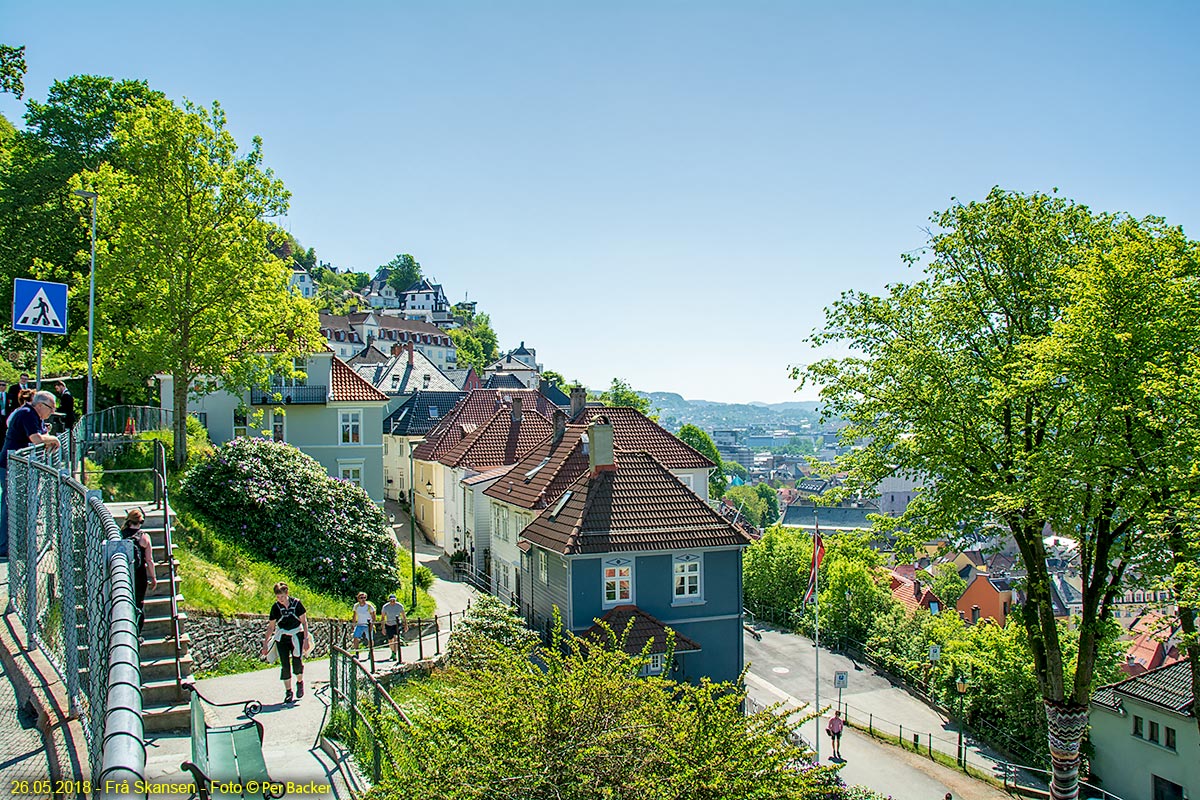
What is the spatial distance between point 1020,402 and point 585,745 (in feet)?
45.0

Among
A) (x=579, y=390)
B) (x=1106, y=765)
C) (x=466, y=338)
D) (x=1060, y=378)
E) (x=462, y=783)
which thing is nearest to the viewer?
(x=462, y=783)

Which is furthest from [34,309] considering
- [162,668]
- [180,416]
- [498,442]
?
[498,442]

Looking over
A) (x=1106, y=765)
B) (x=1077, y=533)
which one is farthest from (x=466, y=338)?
(x=1077, y=533)

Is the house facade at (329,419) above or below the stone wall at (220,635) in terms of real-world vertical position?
above

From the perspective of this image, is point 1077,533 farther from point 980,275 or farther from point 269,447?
point 269,447

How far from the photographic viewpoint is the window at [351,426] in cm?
3591

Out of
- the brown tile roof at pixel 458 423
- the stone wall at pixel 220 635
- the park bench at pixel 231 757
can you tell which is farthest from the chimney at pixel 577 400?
the park bench at pixel 231 757

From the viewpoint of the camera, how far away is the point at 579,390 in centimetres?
3881

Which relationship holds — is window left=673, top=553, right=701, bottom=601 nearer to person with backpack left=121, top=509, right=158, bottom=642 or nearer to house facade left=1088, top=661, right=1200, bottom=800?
person with backpack left=121, top=509, right=158, bottom=642

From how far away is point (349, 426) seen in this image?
3600cm

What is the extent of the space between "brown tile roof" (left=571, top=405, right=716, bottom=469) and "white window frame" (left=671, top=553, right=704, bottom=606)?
9667mm

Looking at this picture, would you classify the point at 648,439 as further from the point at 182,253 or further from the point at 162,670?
the point at 162,670

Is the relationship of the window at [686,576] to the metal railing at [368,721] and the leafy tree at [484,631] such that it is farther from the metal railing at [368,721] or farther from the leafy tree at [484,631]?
the metal railing at [368,721]

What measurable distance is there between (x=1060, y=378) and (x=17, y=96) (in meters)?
24.6
